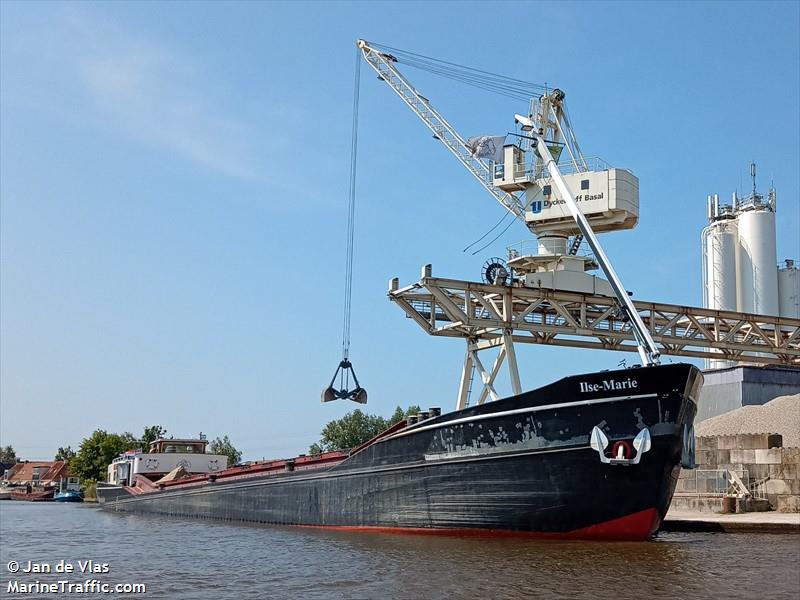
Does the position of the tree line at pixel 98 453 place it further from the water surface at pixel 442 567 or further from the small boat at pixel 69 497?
the water surface at pixel 442 567

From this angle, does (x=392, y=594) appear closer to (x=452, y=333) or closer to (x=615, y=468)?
(x=615, y=468)

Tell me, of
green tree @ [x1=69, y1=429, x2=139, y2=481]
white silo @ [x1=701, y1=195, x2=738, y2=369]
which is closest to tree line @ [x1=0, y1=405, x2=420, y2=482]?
green tree @ [x1=69, y1=429, x2=139, y2=481]

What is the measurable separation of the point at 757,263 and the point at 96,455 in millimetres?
78243

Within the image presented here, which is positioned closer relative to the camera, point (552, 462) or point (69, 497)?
point (552, 462)

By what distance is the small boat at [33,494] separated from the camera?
9381cm

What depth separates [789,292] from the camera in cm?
5675

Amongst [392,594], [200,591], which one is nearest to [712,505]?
[392,594]

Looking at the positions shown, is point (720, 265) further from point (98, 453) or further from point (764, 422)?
point (98, 453)

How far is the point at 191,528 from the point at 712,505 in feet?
59.8

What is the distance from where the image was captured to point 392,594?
13672 mm

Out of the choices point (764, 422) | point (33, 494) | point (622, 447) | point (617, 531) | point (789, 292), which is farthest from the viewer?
point (33, 494)

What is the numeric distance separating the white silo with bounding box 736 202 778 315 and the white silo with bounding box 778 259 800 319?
790 mm

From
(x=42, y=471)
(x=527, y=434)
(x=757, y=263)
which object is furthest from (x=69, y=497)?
(x=527, y=434)

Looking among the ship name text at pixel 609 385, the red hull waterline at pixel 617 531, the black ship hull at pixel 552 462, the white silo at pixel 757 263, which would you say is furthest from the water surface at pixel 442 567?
the white silo at pixel 757 263
